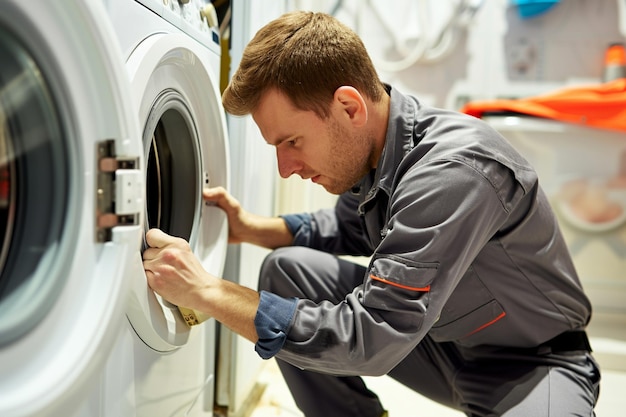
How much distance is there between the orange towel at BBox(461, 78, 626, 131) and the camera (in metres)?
1.71

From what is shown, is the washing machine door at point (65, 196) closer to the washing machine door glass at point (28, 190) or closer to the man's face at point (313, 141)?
the washing machine door glass at point (28, 190)

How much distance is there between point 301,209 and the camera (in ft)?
5.49

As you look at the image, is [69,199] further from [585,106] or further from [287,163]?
[585,106]

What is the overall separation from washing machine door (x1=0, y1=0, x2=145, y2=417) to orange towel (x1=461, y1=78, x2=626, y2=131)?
1.52 m

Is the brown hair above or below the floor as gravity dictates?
above

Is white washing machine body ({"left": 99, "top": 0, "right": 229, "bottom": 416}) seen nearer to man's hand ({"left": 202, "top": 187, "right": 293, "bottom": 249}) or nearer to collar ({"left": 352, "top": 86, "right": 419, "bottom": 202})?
man's hand ({"left": 202, "top": 187, "right": 293, "bottom": 249})

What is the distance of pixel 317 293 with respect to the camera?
1.02 m

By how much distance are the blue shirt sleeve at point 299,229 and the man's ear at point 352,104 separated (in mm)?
377

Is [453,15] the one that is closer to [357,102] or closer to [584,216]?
[584,216]


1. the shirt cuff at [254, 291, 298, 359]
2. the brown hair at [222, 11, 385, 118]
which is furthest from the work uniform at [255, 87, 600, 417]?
the brown hair at [222, 11, 385, 118]

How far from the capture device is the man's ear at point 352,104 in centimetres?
78

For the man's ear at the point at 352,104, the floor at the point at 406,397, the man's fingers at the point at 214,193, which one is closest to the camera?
the man's ear at the point at 352,104

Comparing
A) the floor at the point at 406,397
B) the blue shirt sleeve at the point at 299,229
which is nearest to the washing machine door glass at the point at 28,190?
the blue shirt sleeve at the point at 299,229

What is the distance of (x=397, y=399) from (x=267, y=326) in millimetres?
828
